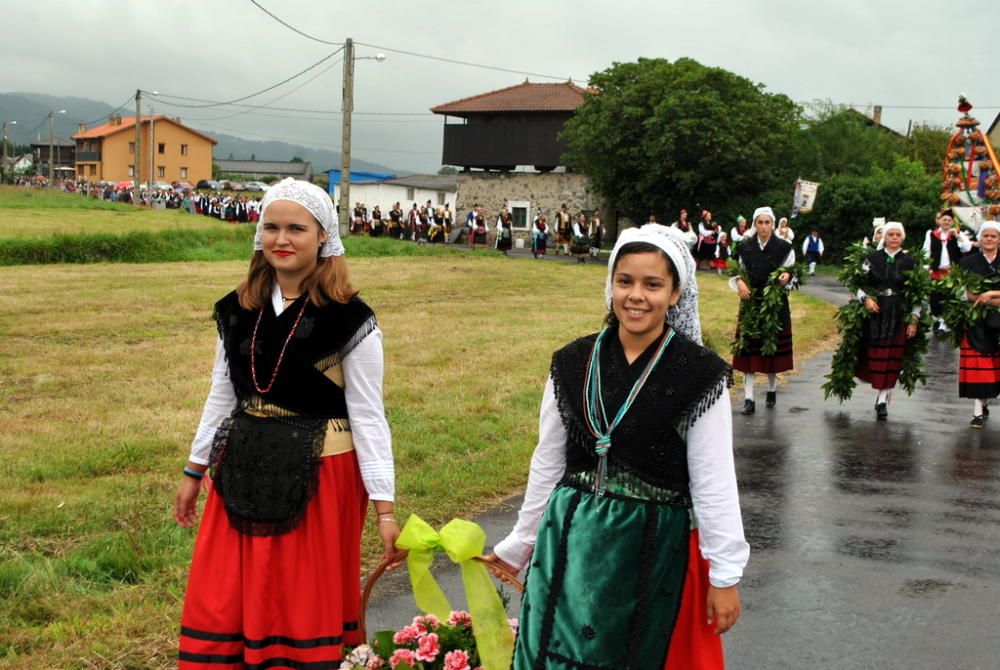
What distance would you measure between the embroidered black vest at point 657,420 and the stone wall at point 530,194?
4765 cm

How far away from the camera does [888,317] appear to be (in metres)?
10.9

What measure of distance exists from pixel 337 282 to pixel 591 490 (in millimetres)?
1182

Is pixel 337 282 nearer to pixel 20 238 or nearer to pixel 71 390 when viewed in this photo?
pixel 71 390

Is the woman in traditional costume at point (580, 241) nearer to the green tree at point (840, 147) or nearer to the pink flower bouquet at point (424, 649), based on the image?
the green tree at point (840, 147)

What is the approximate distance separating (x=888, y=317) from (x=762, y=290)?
1.29m

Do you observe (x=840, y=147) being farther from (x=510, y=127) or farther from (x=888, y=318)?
(x=888, y=318)

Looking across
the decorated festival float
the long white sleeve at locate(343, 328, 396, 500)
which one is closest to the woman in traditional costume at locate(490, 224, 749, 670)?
the long white sleeve at locate(343, 328, 396, 500)

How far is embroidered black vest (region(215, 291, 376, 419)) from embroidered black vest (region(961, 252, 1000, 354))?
849cm

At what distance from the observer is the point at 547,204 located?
175 ft

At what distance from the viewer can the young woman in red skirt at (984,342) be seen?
34.3 feet

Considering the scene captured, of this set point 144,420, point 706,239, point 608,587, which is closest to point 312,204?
point 608,587

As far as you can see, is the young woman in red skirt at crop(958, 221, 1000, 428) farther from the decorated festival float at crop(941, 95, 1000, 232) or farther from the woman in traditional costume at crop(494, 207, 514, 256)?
the woman in traditional costume at crop(494, 207, 514, 256)

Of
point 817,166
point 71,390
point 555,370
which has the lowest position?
point 71,390

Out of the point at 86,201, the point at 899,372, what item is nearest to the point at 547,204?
the point at 86,201
